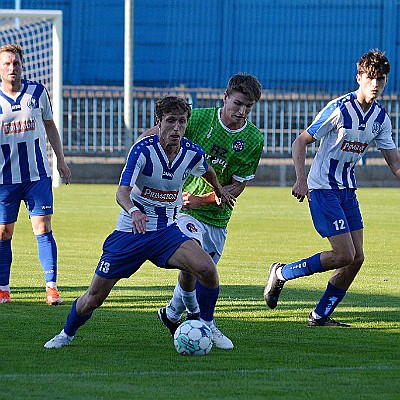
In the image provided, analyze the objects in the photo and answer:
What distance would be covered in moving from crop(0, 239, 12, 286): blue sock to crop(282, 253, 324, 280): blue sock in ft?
7.51

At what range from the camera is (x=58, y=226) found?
16.0 m

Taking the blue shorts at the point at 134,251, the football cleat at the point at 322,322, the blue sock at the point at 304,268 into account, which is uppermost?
the blue shorts at the point at 134,251

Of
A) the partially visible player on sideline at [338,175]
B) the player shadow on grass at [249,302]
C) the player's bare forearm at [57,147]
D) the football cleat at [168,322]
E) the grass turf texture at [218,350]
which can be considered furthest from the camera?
the player's bare forearm at [57,147]

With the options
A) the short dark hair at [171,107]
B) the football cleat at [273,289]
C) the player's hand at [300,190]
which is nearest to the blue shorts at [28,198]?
the football cleat at [273,289]

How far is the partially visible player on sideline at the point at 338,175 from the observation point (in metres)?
7.67

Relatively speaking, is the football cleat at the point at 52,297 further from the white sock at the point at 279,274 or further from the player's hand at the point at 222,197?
the player's hand at the point at 222,197

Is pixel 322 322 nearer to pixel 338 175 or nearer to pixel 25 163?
pixel 338 175

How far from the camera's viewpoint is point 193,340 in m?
6.34

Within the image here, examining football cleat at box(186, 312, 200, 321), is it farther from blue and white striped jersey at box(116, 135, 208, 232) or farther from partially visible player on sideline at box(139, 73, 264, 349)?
blue and white striped jersey at box(116, 135, 208, 232)

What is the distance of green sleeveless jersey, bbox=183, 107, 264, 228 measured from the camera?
729cm

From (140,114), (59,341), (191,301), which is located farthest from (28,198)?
(140,114)

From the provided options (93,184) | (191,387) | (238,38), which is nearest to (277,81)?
(238,38)

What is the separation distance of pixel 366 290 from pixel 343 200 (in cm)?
211

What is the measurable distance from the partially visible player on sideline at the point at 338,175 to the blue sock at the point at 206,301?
113 cm
